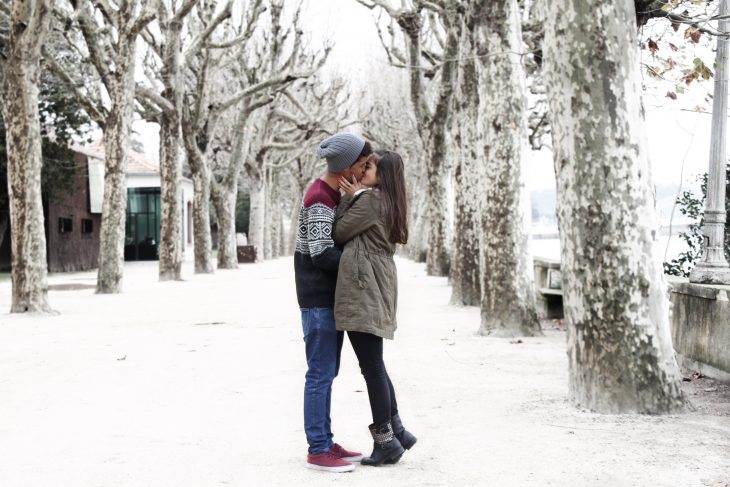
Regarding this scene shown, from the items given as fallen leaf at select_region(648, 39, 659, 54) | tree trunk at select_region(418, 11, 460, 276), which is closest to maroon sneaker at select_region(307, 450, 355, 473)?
fallen leaf at select_region(648, 39, 659, 54)

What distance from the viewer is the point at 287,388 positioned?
25.4 feet

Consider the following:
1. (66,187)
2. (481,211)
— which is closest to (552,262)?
(481,211)

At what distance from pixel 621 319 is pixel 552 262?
8429 mm

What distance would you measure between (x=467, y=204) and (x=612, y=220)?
9.82 meters

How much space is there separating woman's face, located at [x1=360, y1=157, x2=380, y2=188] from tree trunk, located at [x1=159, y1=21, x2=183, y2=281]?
21233 mm

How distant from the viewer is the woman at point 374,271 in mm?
4797

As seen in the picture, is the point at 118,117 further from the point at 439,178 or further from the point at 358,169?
the point at 358,169

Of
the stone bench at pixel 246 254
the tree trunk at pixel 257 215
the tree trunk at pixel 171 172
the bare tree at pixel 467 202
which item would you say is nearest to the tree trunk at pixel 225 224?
the stone bench at pixel 246 254

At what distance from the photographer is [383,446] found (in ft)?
16.6

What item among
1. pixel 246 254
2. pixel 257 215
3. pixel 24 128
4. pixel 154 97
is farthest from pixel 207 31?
pixel 257 215

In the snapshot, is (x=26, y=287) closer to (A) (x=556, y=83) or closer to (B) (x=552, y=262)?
(B) (x=552, y=262)

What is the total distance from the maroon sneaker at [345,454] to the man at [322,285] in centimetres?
3

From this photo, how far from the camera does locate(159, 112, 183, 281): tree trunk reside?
2588 centimetres

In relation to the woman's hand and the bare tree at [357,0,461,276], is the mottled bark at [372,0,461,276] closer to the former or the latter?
the bare tree at [357,0,461,276]
